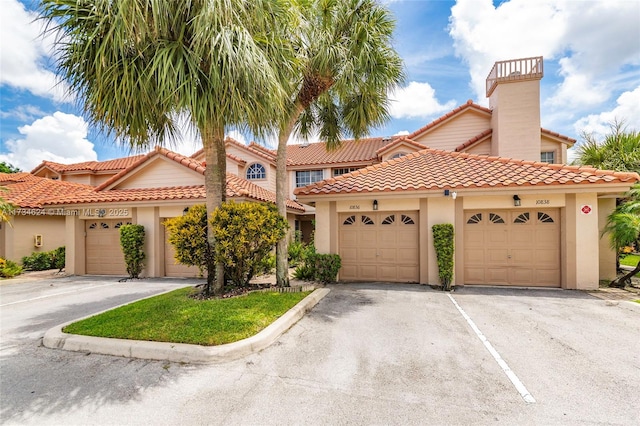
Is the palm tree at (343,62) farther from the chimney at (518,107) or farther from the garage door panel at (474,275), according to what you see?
the chimney at (518,107)

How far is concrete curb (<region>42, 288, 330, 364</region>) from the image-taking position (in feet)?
14.8

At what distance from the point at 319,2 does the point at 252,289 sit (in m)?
7.95

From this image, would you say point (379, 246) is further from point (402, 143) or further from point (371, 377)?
point (402, 143)

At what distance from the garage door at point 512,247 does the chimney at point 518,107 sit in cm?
733

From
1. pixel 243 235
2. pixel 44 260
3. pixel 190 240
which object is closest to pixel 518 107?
pixel 243 235

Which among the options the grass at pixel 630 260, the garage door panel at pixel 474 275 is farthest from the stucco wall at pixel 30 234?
the grass at pixel 630 260

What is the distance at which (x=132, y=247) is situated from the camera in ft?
39.7

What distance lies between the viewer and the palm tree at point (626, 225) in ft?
27.8

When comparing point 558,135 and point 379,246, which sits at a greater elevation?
point 558,135

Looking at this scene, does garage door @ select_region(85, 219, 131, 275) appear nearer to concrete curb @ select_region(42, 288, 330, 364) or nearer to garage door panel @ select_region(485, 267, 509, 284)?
concrete curb @ select_region(42, 288, 330, 364)

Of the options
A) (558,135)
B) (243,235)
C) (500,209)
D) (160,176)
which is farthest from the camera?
(558,135)

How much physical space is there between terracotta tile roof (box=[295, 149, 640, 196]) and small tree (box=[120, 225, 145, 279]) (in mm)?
7176

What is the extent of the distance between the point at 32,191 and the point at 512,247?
78.0ft

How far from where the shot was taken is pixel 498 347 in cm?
503
